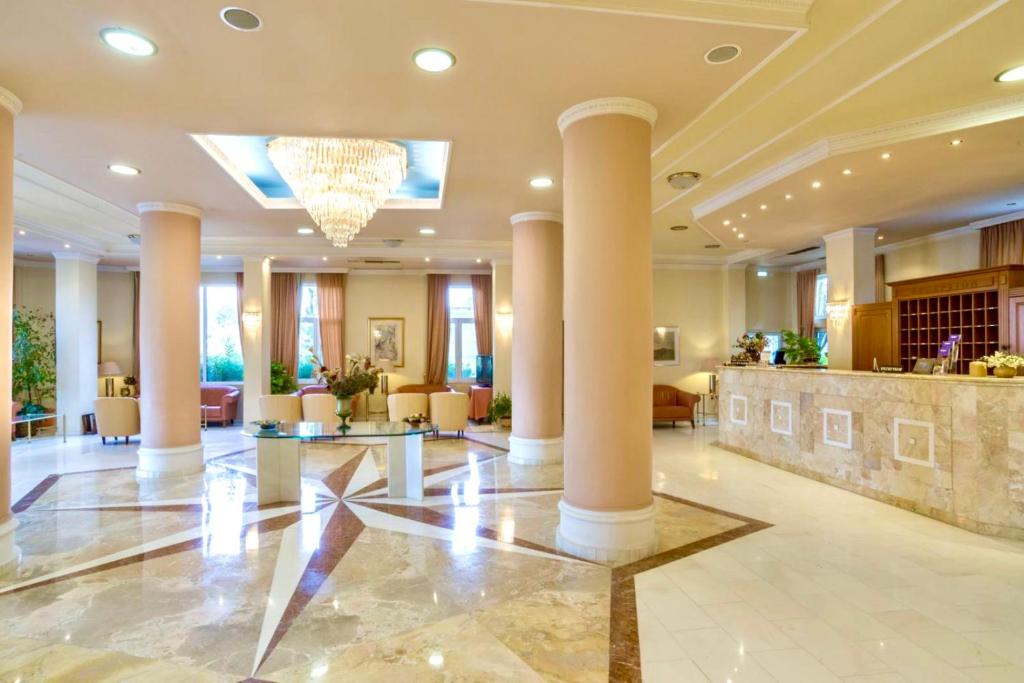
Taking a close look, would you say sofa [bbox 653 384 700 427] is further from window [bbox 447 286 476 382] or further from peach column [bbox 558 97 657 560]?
peach column [bbox 558 97 657 560]

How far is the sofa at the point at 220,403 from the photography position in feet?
40.4

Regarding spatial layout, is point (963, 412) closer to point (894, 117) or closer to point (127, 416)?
point (894, 117)

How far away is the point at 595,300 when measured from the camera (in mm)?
4281

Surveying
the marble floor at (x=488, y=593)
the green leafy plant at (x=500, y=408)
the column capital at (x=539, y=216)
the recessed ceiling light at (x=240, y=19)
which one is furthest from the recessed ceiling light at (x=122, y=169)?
the green leafy plant at (x=500, y=408)

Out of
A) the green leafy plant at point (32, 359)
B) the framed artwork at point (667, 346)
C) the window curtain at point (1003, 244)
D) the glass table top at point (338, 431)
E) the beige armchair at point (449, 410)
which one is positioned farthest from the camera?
the framed artwork at point (667, 346)

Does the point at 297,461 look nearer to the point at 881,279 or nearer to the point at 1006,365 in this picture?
the point at 1006,365

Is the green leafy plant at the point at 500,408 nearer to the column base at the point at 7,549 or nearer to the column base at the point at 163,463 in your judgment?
the column base at the point at 163,463

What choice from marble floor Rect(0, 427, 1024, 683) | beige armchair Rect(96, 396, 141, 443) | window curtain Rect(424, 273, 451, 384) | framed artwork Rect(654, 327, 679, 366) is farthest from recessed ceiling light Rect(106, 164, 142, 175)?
framed artwork Rect(654, 327, 679, 366)

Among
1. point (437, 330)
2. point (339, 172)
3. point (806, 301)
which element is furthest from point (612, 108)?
point (806, 301)

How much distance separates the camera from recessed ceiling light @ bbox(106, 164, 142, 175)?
571cm

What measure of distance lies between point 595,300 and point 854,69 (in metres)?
2.63

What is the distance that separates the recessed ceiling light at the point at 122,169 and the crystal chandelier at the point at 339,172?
4.52ft

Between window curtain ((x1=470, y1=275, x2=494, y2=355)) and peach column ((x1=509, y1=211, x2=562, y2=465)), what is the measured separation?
243 inches

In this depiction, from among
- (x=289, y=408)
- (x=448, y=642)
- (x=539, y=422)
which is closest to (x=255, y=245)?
(x=289, y=408)
